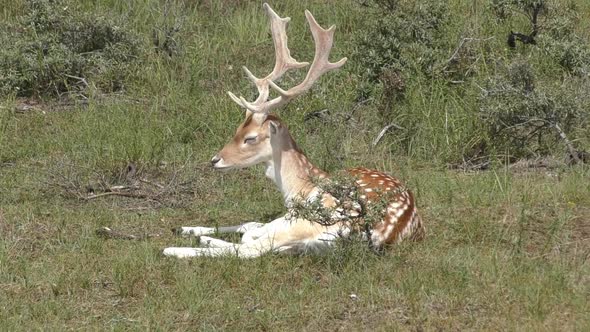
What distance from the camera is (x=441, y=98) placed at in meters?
10.2

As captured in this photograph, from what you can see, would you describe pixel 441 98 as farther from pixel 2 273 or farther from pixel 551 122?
pixel 2 273

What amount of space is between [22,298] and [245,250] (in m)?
1.37

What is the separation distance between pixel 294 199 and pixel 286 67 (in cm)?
159

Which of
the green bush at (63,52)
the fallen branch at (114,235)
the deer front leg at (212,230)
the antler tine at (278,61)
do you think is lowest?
the green bush at (63,52)

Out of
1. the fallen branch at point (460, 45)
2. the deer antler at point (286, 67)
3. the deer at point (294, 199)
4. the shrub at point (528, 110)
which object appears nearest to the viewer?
the deer at point (294, 199)

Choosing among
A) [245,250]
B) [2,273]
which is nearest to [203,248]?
[245,250]

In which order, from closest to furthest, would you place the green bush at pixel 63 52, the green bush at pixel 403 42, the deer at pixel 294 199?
the deer at pixel 294 199 < the green bush at pixel 403 42 < the green bush at pixel 63 52

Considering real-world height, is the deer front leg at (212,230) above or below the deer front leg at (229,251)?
below

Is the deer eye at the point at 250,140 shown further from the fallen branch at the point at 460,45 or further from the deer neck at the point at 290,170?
the fallen branch at the point at 460,45

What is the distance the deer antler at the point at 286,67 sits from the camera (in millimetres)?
7930

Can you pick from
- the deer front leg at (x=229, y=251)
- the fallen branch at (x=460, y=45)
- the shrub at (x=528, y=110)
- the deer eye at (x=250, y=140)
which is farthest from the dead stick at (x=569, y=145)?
the deer front leg at (x=229, y=251)

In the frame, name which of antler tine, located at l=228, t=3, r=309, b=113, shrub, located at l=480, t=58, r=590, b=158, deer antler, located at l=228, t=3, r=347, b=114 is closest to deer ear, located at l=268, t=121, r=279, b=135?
deer antler, located at l=228, t=3, r=347, b=114

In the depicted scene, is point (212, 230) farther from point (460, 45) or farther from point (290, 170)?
point (460, 45)

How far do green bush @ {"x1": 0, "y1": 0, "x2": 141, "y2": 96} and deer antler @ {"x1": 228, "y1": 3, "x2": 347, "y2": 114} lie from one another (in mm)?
3127
